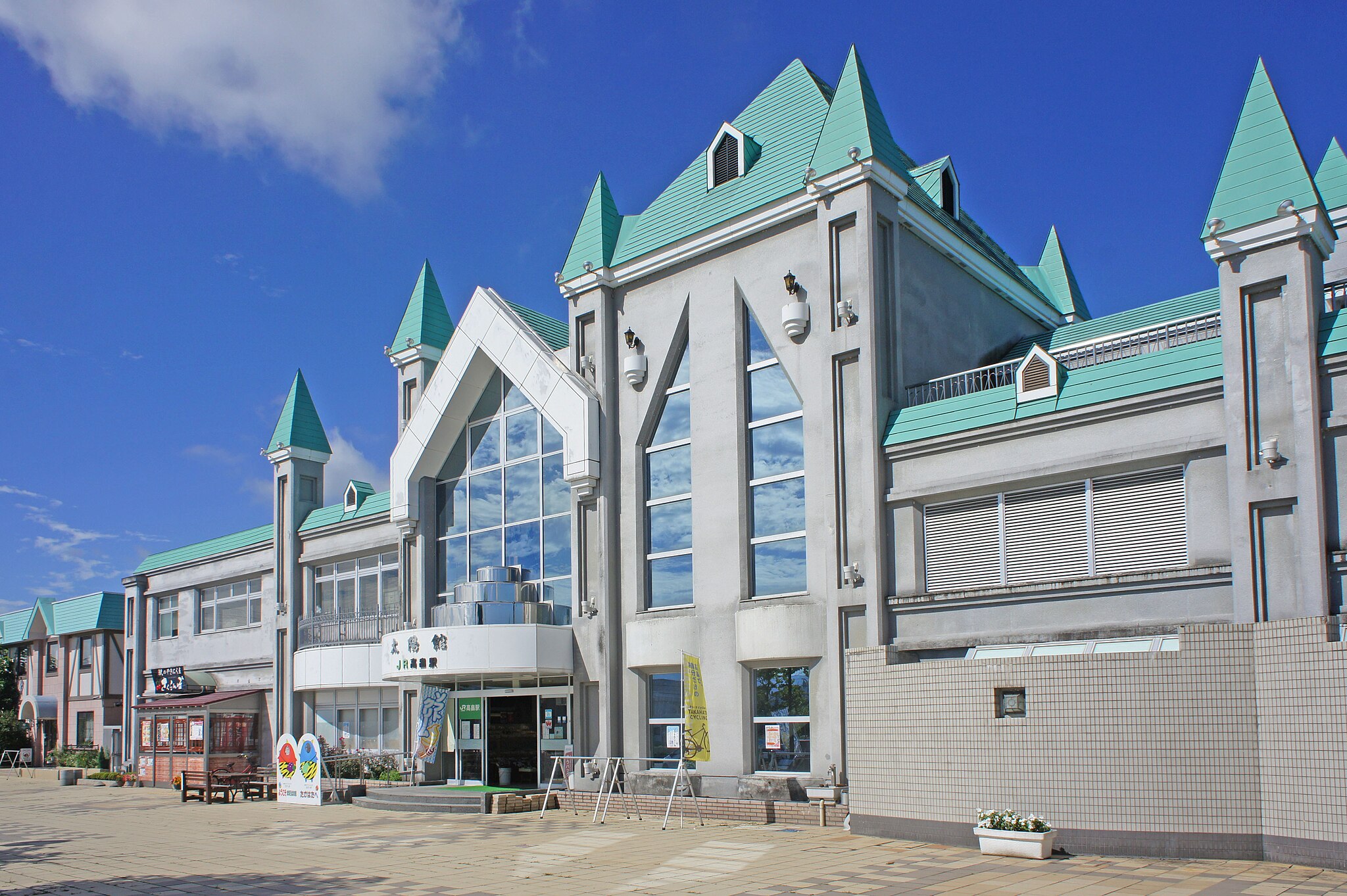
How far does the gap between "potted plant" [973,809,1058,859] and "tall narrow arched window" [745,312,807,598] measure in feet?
21.9

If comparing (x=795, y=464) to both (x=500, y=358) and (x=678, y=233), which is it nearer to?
(x=678, y=233)

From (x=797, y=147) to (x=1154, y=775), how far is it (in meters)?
14.0

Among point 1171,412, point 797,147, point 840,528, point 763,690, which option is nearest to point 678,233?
point 797,147

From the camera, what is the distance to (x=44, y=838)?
21156 mm

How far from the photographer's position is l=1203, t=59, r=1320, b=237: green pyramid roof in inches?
611

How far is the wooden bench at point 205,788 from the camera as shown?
95.1 ft

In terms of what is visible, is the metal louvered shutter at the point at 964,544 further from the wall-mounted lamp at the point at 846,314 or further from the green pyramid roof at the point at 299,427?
the green pyramid roof at the point at 299,427

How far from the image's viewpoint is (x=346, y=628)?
32.3 meters

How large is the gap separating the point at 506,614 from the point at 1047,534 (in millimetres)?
12519

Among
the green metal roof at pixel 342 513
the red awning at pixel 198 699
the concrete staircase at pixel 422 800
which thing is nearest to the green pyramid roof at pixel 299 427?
the green metal roof at pixel 342 513

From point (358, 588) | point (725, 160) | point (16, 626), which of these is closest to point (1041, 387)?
point (725, 160)

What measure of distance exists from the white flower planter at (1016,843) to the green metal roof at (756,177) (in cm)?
1236

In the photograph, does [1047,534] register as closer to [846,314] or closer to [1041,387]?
[1041,387]

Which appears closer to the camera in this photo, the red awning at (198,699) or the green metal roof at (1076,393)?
the green metal roof at (1076,393)
